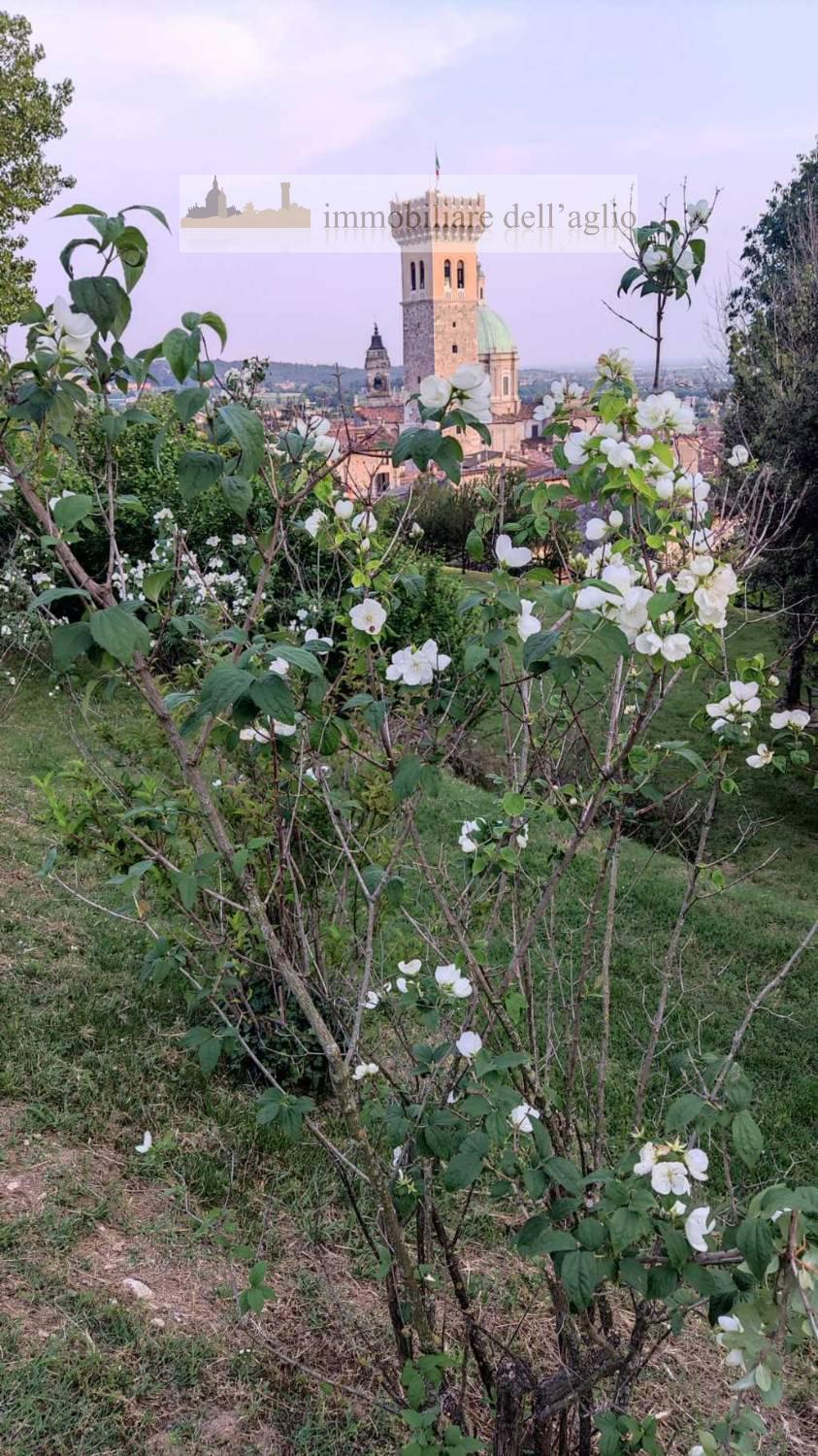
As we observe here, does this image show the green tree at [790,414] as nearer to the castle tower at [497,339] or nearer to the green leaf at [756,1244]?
the green leaf at [756,1244]

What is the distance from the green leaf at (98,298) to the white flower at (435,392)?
330 mm

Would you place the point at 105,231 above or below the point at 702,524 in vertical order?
above

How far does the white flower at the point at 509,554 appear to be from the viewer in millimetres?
1272

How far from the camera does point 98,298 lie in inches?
40.1

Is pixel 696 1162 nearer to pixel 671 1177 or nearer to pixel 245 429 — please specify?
pixel 671 1177

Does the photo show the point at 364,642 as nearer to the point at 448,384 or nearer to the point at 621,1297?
the point at 448,384

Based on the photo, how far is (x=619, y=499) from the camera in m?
1.29

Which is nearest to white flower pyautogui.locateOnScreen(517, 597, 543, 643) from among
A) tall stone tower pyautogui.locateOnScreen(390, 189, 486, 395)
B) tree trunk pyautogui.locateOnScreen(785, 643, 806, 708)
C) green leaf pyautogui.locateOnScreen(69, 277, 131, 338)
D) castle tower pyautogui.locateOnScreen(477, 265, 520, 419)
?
green leaf pyautogui.locateOnScreen(69, 277, 131, 338)

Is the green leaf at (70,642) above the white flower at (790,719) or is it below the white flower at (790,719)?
above

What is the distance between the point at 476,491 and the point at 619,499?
2.27 feet

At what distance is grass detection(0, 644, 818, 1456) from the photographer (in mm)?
1815

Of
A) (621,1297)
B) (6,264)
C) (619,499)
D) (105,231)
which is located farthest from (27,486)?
(6,264)

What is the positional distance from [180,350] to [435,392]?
10.9 inches

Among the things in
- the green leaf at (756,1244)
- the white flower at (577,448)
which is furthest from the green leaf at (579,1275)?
the white flower at (577,448)
